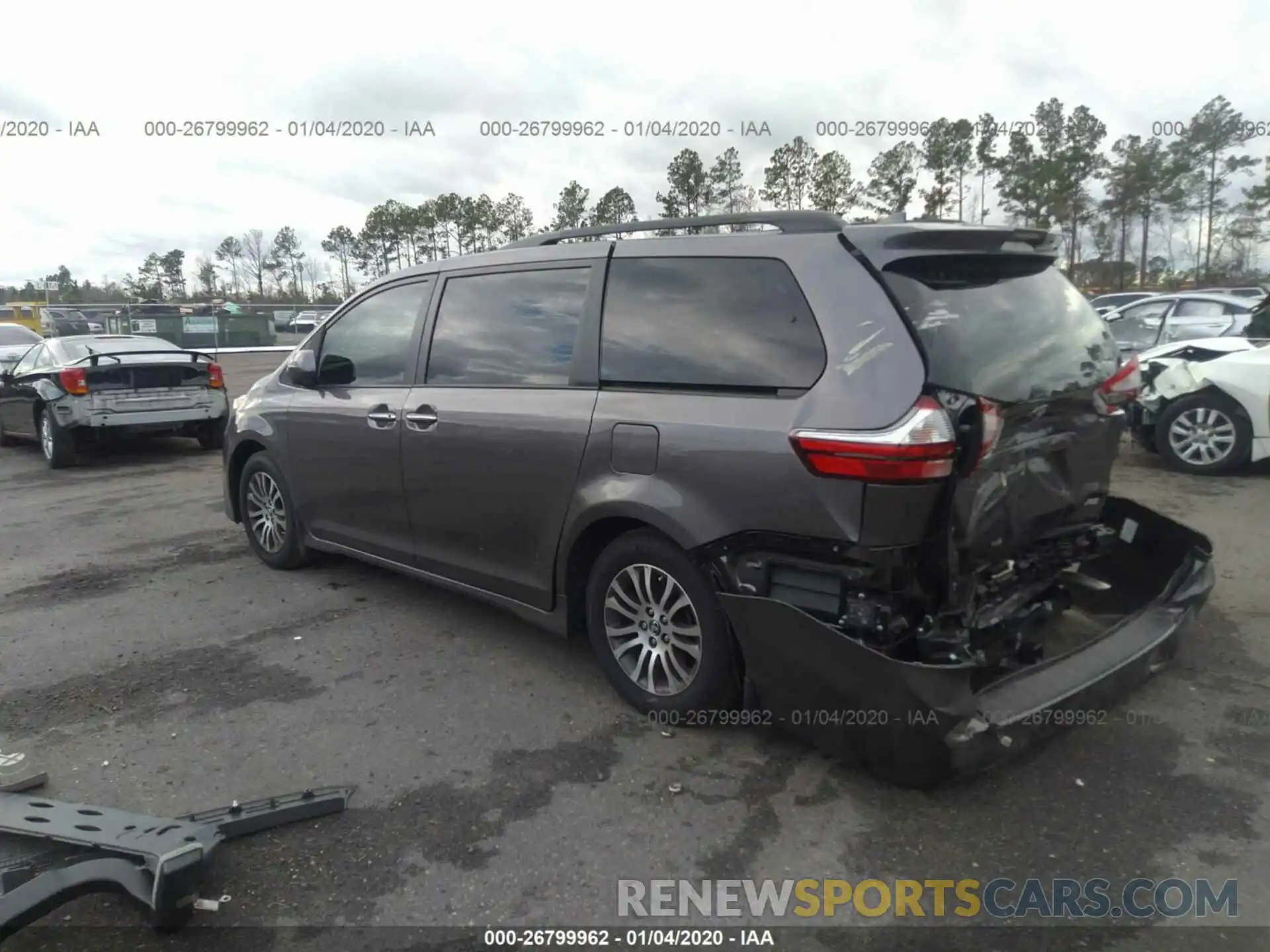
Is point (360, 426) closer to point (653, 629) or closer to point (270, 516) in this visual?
point (270, 516)

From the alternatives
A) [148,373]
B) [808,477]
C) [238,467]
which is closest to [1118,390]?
[808,477]

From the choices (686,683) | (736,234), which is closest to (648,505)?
(686,683)

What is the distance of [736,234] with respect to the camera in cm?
336

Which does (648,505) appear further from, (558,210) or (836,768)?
(558,210)

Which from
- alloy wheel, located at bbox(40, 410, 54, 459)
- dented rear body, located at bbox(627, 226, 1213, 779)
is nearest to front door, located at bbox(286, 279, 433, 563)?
dented rear body, located at bbox(627, 226, 1213, 779)

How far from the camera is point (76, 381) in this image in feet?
31.8

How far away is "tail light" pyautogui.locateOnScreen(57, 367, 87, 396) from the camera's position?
31.8ft

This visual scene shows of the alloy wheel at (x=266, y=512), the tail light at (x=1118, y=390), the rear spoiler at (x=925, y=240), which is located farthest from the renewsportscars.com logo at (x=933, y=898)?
the alloy wheel at (x=266, y=512)

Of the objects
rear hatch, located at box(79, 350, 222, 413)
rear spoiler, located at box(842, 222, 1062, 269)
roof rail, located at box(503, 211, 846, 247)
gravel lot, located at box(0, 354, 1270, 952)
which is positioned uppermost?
roof rail, located at box(503, 211, 846, 247)

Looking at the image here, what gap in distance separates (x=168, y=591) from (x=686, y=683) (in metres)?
3.58

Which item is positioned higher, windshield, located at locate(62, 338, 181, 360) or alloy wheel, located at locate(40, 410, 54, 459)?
windshield, located at locate(62, 338, 181, 360)

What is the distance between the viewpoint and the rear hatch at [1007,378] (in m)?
2.86

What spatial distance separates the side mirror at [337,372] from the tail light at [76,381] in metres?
6.36

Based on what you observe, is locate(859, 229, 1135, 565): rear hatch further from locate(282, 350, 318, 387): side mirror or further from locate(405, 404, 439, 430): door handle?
locate(282, 350, 318, 387): side mirror
